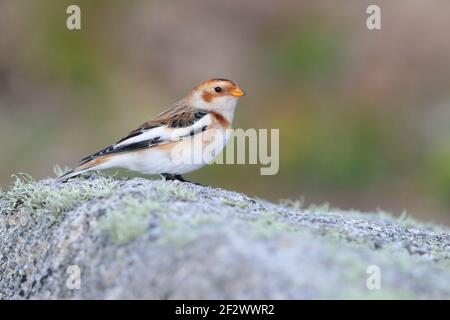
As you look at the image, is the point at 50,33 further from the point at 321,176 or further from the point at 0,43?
the point at 321,176

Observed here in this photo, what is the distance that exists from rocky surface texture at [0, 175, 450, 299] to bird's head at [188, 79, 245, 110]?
2.39 meters

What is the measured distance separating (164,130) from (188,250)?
3536 mm

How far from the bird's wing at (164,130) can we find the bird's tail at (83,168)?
5cm

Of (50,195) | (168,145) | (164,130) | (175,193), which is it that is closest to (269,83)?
(164,130)

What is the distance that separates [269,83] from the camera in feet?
56.3

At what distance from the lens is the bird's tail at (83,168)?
765cm

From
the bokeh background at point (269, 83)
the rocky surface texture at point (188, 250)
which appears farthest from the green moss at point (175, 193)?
the bokeh background at point (269, 83)

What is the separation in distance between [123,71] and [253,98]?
8.65 ft

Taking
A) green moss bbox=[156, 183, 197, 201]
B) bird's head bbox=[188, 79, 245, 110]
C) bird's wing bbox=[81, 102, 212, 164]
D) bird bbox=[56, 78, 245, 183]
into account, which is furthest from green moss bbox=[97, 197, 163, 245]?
bird's head bbox=[188, 79, 245, 110]

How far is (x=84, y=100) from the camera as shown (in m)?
16.8

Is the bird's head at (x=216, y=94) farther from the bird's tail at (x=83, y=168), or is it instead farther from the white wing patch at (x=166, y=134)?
the bird's tail at (x=83, y=168)

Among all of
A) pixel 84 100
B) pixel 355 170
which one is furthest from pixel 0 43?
pixel 355 170

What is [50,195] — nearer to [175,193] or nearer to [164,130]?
[175,193]
